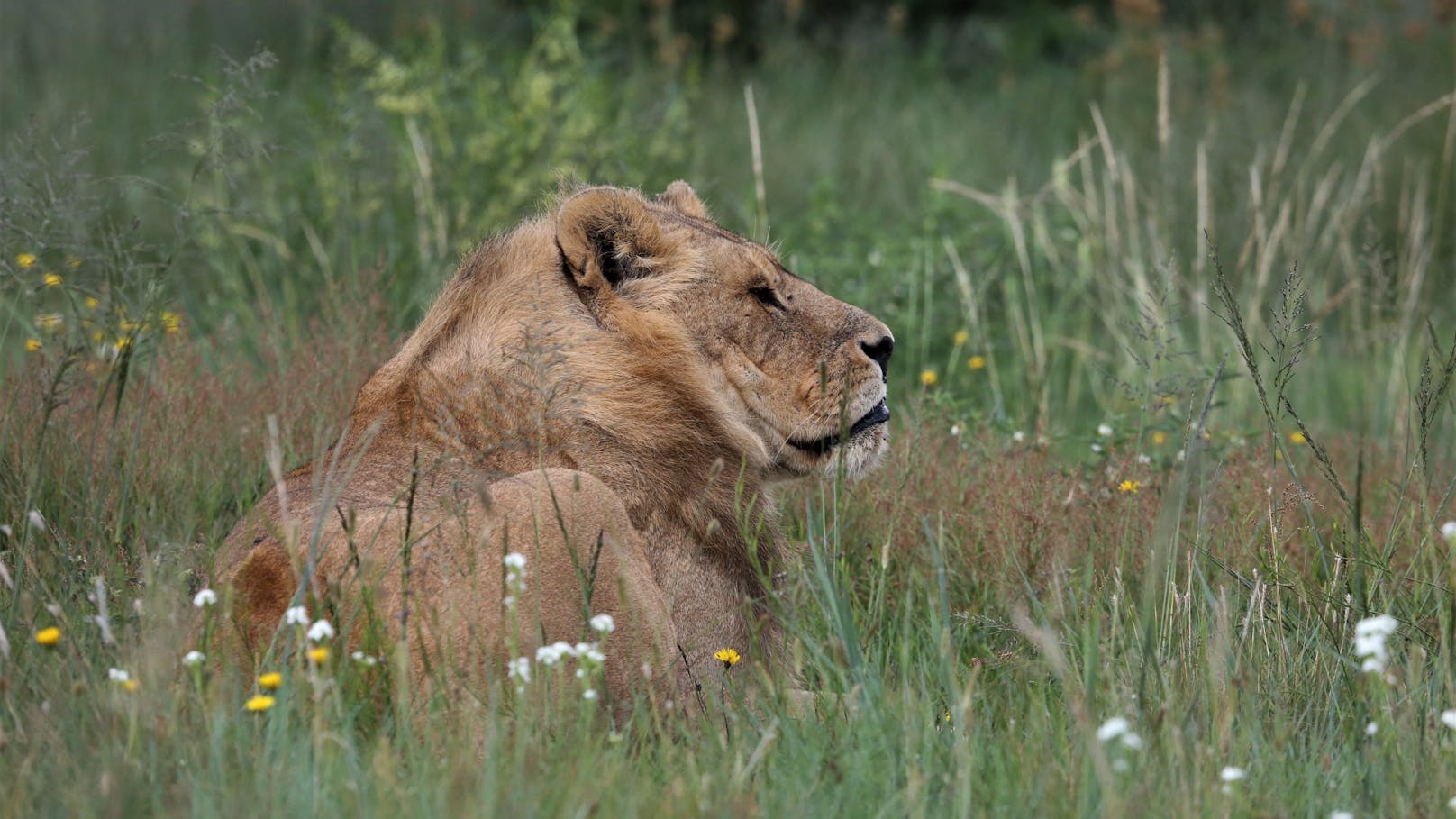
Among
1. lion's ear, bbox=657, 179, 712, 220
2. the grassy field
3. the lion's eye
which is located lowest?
the grassy field

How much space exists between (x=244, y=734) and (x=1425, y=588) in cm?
280

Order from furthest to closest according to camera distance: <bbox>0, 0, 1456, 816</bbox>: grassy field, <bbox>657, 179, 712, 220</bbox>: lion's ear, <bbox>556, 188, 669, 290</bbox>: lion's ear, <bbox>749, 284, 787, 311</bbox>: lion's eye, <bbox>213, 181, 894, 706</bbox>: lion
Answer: <bbox>657, 179, 712, 220</bbox>: lion's ear
<bbox>749, 284, 787, 311</bbox>: lion's eye
<bbox>556, 188, 669, 290</bbox>: lion's ear
<bbox>213, 181, 894, 706</bbox>: lion
<bbox>0, 0, 1456, 816</bbox>: grassy field

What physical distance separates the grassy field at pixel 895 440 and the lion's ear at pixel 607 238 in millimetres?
851

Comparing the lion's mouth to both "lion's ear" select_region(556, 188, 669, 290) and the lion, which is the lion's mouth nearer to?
the lion

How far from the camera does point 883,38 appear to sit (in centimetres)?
1396

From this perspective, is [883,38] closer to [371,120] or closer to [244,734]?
[371,120]

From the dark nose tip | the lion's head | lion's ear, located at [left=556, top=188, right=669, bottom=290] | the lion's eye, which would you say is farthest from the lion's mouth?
lion's ear, located at [left=556, top=188, right=669, bottom=290]

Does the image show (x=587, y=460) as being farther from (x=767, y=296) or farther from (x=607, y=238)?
(x=767, y=296)

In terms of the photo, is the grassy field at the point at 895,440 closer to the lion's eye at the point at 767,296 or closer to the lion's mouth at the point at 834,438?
the lion's mouth at the point at 834,438

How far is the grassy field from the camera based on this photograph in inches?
108

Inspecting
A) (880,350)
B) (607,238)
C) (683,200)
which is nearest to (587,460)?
(607,238)

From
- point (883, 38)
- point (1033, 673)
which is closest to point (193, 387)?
point (1033, 673)

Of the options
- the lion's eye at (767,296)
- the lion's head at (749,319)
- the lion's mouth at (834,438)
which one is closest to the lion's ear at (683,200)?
the lion's head at (749,319)

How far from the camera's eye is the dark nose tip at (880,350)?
417cm
